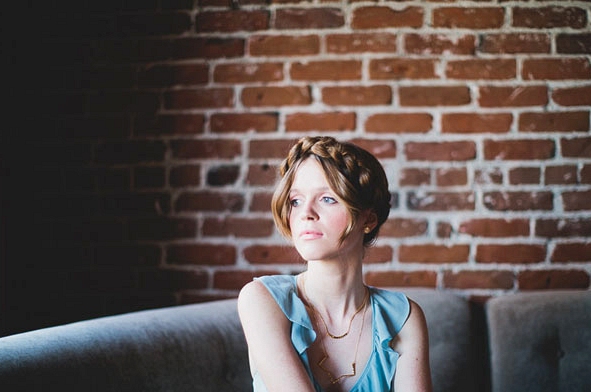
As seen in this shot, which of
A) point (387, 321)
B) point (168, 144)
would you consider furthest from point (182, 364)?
point (168, 144)

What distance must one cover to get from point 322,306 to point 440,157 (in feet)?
2.60

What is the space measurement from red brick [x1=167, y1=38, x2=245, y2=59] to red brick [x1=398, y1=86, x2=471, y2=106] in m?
0.59

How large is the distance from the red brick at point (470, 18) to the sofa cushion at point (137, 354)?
1.18 m

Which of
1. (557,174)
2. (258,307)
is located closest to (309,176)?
(258,307)

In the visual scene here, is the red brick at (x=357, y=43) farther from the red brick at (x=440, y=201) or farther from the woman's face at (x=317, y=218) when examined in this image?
the woman's face at (x=317, y=218)

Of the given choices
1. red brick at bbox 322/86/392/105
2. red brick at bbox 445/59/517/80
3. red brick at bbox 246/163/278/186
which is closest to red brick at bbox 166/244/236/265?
red brick at bbox 246/163/278/186

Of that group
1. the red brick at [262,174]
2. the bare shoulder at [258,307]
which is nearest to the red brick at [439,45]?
the red brick at [262,174]

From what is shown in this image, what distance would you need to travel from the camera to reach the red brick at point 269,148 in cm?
181

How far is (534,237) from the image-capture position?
5.82 ft

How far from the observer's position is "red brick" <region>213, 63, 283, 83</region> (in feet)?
5.92

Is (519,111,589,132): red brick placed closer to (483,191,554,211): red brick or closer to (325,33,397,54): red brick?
(483,191,554,211): red brick

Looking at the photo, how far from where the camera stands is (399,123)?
1783 mm

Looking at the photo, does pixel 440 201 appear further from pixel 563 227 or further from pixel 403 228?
pixel 563 227

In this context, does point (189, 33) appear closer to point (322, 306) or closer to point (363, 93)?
point (363, 93)
